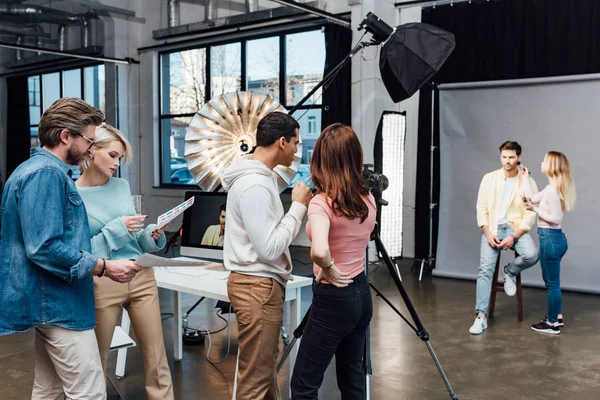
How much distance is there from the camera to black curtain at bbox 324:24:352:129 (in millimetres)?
7988

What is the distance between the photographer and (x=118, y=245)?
7.86ft

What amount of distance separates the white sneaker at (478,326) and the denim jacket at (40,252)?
338 cm

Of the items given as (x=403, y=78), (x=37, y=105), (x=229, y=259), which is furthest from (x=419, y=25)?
(x=37, y=105)

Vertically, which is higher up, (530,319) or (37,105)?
(37,105)

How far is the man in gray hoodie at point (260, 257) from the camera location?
7.04 feet

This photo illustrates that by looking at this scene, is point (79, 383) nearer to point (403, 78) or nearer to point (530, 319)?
point (403, 78)

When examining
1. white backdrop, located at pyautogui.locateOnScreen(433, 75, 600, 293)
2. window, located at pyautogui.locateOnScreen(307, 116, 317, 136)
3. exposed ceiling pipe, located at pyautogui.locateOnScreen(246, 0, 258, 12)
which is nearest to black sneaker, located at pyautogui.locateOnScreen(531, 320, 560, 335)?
white backdrop, located at pyautogui.locateOnScreen(433, 75, 600, 293)

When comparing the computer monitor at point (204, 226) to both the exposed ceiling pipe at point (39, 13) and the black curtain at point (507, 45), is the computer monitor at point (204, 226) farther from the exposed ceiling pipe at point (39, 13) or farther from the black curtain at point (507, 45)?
the exposed ceiling pipe at point (39, 13)

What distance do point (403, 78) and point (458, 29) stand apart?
413 cm

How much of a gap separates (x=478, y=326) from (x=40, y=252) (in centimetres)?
361

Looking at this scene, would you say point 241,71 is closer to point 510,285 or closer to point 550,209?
point 510,285

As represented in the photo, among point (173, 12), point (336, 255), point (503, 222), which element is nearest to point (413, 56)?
point (336, 255)

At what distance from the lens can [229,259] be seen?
2252mm

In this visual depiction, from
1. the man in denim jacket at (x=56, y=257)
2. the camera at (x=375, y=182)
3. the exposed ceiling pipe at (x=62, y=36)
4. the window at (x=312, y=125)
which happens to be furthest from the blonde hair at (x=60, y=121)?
the exposed ceiling pipe at (x=62, y=36)
